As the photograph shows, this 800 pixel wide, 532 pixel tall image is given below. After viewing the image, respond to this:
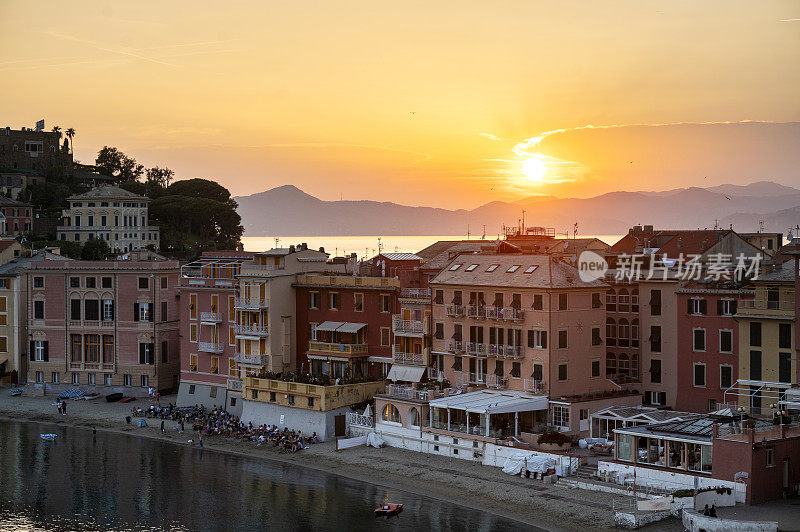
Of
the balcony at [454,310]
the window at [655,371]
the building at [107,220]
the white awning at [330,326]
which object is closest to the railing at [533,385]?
the balcony at [454,310]

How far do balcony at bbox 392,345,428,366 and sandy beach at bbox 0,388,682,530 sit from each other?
838 centimetres

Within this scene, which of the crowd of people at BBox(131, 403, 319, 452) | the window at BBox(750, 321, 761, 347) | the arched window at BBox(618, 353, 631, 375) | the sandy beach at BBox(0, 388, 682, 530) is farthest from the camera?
the crowd of people at BBox(131, 403, 319, 452)

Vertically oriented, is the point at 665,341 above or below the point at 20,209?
below

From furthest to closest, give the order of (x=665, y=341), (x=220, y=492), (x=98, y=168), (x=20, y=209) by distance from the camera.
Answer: (x=98, y=168), (x=20, y=209), (x=665, y=341), (x=220, y=492)

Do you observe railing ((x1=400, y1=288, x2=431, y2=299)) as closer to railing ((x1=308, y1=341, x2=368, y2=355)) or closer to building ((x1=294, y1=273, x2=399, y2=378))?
building ((x1=294, y1=273, x2=399, y2=378))

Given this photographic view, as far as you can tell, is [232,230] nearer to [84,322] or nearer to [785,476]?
[84,322]

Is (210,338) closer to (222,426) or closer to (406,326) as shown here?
(222,426)

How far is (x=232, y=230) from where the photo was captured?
163750 millimetres

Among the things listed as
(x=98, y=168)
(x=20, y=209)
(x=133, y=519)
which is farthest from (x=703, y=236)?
(x=98, y=168)

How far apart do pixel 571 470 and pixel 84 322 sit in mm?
57113

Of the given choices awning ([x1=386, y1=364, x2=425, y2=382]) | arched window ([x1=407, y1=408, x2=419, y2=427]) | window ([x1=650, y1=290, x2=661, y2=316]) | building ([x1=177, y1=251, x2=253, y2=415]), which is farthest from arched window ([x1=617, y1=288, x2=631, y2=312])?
building ([x1=177, y1=251, x2=253, y2=415])

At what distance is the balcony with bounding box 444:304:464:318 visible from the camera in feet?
239

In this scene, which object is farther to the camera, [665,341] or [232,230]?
[232,230]

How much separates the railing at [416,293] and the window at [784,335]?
2620 cm
